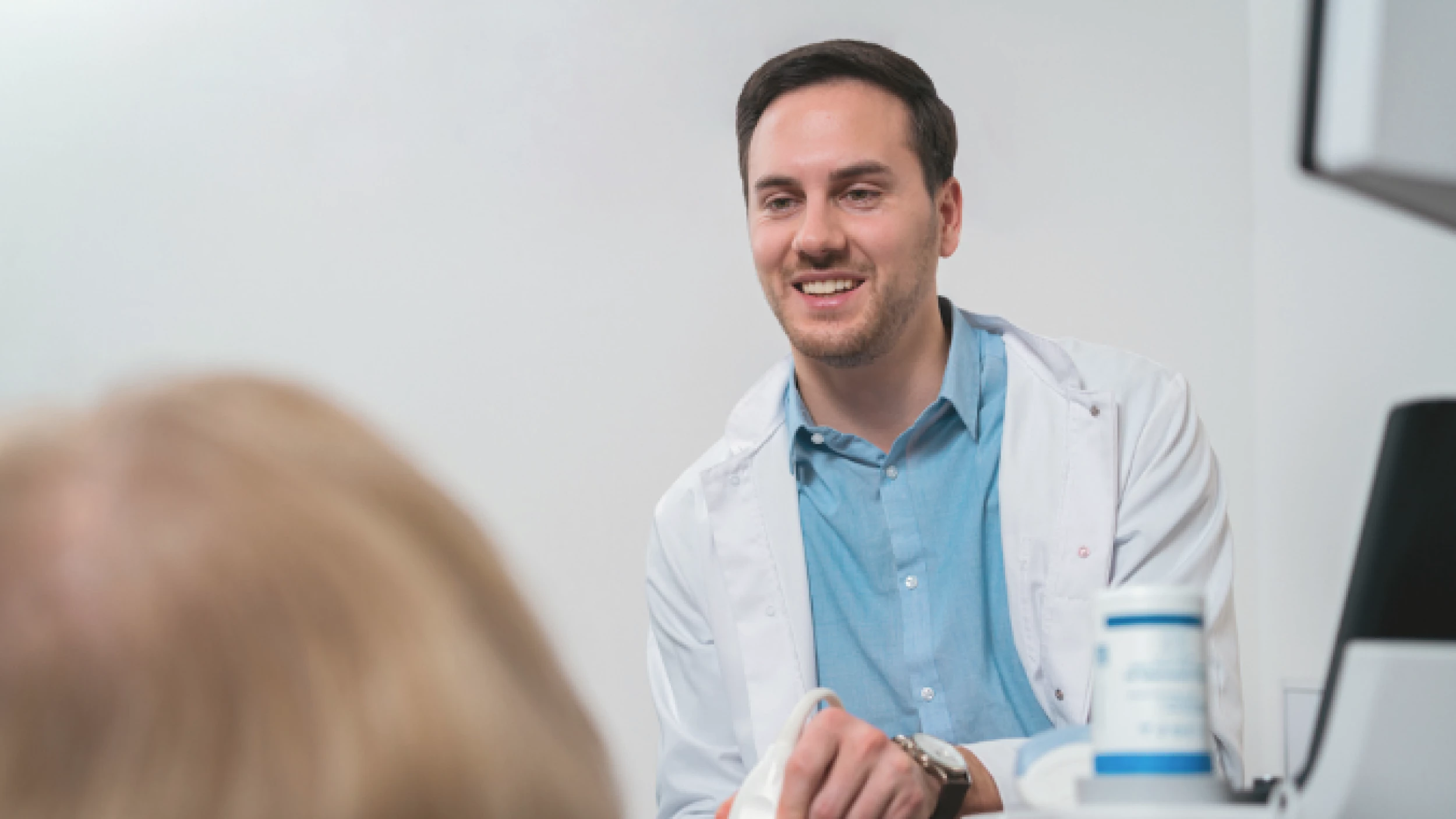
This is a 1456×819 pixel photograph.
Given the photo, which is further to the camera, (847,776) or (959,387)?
(959,387)

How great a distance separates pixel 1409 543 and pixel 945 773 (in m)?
0.48

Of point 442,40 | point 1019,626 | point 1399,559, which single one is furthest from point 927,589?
point 442,40

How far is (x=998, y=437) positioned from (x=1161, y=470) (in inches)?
8.6

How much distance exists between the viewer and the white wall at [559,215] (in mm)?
2516

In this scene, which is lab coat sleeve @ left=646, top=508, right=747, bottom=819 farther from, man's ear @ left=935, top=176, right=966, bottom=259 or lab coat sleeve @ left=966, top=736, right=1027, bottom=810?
man's ear @ left=935, top=176, right=966, bottom=259

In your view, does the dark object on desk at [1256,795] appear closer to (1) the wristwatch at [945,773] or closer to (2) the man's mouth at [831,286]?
(1) the wristwatch at [945,773]

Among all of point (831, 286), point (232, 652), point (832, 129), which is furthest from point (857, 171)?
point (232, 652)

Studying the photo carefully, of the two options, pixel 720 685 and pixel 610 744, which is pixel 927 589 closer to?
pixel 720 685

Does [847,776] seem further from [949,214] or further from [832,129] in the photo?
[949,214]

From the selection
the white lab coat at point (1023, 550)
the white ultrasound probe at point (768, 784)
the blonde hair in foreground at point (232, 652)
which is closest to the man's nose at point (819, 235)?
the white lab coat at point (1023, 550)

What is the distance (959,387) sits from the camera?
179cm

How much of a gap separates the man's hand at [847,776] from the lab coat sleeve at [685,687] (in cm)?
65

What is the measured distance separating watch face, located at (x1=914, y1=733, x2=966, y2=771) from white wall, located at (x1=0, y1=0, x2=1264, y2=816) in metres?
1.49

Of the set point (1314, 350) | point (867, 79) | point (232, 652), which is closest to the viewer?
point (232, 652)
